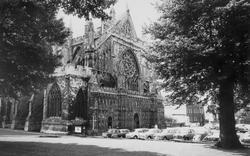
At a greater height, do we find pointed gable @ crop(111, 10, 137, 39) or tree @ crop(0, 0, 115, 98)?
pointed gable @ crop(111, 10, 137, 39)

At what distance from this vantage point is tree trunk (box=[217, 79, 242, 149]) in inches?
707

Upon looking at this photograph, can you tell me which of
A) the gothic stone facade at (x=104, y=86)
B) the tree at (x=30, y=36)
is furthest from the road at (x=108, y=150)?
the gothic stone facade at (x=104, y=86)

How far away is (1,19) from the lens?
13242 mm

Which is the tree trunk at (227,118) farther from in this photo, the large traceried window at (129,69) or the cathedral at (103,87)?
the large traceried window at (129,69)

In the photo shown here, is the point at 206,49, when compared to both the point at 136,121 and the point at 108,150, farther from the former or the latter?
the point at 136,121

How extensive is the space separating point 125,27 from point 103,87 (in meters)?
18.8

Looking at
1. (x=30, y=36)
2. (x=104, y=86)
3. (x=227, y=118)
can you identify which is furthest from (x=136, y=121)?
(x=30, y=36)

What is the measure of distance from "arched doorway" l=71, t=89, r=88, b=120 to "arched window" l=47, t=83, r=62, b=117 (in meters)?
2.65

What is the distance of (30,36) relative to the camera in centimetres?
1716

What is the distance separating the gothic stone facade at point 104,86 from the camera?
1649 inches

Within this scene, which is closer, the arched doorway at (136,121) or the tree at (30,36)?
the tree at (30,36)

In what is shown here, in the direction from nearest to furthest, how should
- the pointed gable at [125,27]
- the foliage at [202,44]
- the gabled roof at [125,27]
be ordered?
the foliage at [202,44] → the gabled roof at [125,27] → the pointed gable at [125,27]

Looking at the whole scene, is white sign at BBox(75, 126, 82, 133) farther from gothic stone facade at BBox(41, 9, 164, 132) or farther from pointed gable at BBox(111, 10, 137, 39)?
pointed gable at BBox(111, 10, 137, 39)

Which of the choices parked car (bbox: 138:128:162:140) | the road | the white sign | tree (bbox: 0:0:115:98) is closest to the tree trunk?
the road
